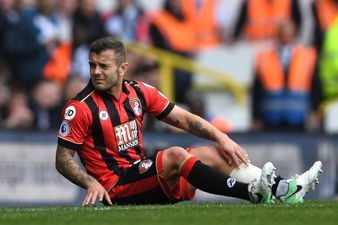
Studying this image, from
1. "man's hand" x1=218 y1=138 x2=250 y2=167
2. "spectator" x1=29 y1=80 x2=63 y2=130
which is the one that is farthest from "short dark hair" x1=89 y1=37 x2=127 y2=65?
"spectator" x1=29 y1=80 x2=63 y2=130

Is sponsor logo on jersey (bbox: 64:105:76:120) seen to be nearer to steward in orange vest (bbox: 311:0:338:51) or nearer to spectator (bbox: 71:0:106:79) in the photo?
spectator (bbox: 71:0:106:79)

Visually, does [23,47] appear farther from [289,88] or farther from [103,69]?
[103,69]

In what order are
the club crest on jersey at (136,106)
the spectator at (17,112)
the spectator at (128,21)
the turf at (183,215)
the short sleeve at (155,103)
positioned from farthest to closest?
the spectator at (128,21), the spectator at (17,112), the short sleeve at (155,103), the club crest on jersey at (136,106), the turf at (183,215)

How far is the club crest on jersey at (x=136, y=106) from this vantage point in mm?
8969

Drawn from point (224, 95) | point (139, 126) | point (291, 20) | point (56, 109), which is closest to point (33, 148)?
point (56, 109)

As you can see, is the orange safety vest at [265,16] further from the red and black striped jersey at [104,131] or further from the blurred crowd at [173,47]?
the red and black striped jersey at [104,131]

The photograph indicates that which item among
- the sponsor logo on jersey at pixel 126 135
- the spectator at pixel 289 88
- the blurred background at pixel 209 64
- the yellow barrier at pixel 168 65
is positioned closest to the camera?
the sponsor logo on jersey at pixel 126 135

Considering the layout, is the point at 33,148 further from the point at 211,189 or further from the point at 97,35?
the point at 211,189

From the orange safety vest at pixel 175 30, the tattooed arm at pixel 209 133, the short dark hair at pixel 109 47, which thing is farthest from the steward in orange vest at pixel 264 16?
the short dark hair at pixel 109 47

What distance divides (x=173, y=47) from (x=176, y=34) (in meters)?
0.20

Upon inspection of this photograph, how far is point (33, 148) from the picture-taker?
1450 centimetres

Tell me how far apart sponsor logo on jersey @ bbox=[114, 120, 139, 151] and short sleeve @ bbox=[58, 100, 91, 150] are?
0.30 m

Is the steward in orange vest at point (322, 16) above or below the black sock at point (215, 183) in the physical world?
above

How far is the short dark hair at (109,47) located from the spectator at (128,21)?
274 inches
